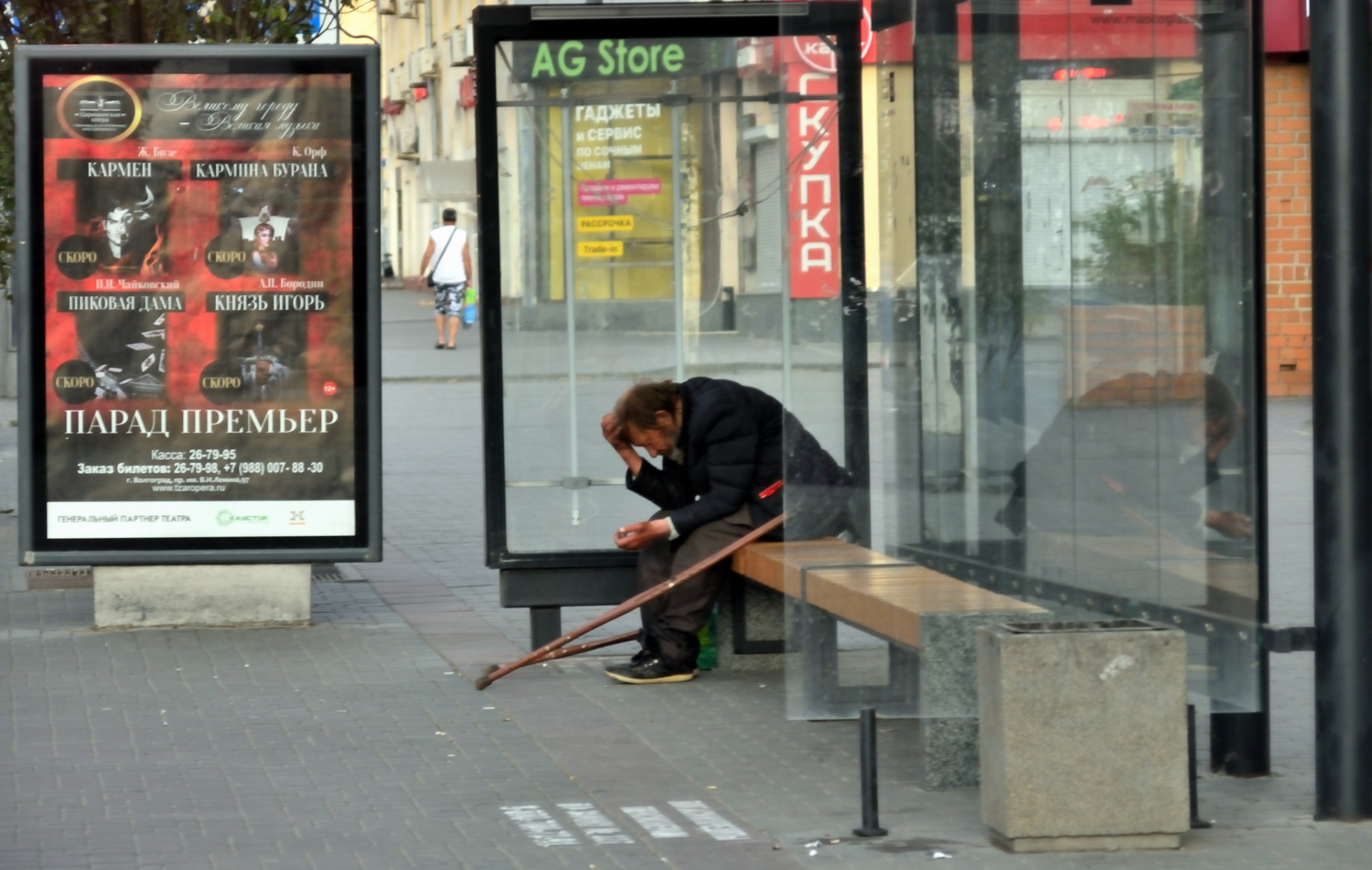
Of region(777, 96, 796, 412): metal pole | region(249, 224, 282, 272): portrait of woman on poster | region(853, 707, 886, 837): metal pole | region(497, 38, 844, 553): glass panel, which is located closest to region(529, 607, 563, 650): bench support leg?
region(497, 38, 844, 553): glass panel

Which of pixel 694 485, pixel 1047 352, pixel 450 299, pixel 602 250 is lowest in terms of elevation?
pixel 694 485

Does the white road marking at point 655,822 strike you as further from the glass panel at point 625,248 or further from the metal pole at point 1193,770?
the glass panel at point 625,248

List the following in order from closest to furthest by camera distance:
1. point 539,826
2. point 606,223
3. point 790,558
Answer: point 539,826
point 790,558
point 606,223

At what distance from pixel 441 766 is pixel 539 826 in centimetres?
79

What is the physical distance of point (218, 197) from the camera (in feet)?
27.7

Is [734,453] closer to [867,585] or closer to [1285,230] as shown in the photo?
[867,585]

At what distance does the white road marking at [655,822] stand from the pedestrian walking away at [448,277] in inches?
887

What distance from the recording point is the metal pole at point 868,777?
5.16 m

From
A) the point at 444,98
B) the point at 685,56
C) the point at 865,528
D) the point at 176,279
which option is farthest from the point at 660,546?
the point at 444,98

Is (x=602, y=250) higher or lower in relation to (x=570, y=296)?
higher

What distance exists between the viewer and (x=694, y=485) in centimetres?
760

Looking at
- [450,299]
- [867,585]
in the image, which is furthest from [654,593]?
[450,299]

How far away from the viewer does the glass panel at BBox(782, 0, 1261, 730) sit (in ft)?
17.9

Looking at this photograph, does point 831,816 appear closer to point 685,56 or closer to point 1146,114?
point 1146,114
